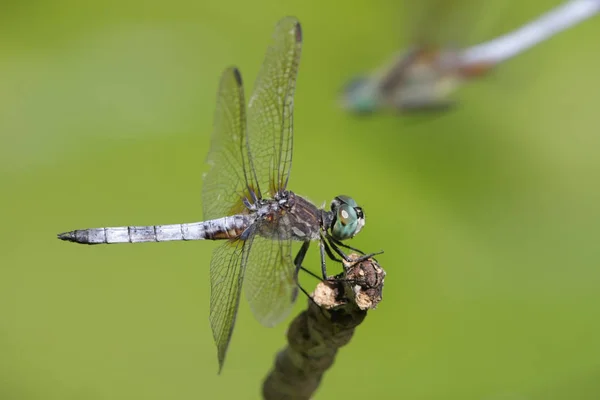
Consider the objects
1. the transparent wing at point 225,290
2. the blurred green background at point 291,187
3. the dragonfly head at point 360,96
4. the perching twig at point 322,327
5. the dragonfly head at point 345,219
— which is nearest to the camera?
the perching twig at point 322,327

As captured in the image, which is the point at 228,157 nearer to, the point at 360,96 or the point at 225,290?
the point at 225,290

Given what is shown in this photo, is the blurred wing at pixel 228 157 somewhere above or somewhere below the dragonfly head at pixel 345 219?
above

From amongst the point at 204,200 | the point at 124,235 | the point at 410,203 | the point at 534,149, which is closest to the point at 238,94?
the point at 204,200

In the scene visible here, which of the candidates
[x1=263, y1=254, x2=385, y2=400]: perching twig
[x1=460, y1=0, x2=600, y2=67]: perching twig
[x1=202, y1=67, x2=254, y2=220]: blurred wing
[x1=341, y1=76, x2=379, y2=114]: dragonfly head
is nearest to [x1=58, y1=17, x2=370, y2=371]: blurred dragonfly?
[x1=202, y1=67, x2=254, y2=220]: blurred wing

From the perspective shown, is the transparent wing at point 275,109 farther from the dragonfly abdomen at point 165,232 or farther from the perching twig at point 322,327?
the perching twig at point 322,327

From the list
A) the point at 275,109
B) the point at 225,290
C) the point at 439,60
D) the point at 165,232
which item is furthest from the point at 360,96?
the point at 225,290

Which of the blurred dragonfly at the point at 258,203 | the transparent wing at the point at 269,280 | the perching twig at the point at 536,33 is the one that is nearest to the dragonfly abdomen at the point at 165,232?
the blurred dragonfly at the point at 258,203

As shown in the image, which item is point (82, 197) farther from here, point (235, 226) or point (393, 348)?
point (393, 348)

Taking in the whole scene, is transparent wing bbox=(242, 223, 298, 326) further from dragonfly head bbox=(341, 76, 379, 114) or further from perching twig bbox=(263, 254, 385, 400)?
dragonfly head bbox=(341, 76, 379, 114)
